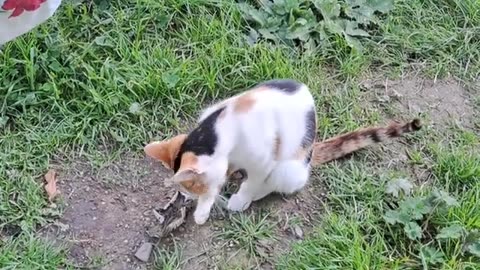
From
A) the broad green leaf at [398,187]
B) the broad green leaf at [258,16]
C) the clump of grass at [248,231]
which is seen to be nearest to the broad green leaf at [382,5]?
the broad green leaf at [258,16]

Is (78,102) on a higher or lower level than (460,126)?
higher

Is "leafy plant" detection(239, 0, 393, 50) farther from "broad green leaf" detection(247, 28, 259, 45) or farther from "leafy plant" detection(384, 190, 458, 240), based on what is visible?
"leafy plant" detection(384, 190, 458, 240)

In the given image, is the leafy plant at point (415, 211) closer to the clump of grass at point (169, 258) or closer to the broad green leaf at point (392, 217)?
the broad green leaf at point (392, 217)

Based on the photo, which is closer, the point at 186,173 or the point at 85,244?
the point at 186,173

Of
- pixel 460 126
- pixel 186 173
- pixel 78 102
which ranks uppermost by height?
pixel 186 173

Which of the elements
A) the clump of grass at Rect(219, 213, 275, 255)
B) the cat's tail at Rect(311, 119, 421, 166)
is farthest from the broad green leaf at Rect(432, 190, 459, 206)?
the clump of grass at Rect(219, 213, 275, 255)

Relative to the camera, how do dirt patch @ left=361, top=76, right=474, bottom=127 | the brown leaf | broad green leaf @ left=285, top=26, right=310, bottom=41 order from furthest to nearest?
1. broad green leaf @ left=285, top=26, right=310, bottom=41
2. dirt patch @ left=361, top=76, right=474, bottom=127
3. the brown leaf

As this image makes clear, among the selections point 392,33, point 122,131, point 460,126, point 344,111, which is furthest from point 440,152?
point 122,131

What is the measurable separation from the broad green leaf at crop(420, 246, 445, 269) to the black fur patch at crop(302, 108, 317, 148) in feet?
1.48

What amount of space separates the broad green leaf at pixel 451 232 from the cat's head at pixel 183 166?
0.70m

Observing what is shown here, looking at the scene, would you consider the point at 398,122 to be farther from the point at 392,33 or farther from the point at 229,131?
the point at 229,131

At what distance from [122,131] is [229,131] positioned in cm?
60

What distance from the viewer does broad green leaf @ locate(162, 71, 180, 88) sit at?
2.71m

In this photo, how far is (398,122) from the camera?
274 cm
